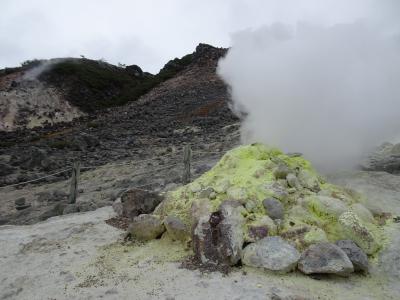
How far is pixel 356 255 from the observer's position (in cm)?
529

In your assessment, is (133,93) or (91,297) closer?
(91,297)

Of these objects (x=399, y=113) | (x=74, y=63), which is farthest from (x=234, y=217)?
(x=74, y=63)

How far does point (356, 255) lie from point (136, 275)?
7.89ft

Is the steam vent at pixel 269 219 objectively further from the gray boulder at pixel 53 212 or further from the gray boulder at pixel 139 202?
the gray boulder at pixel 53 212

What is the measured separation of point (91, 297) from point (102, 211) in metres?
3.31

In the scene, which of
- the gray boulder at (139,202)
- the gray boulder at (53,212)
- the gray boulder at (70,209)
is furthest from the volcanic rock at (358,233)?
the gray boulder at (53,212)

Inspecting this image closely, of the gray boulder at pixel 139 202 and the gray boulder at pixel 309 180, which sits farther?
the gray boulder at pixel 139 202

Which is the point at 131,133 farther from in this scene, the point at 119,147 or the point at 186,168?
the point at 186,168

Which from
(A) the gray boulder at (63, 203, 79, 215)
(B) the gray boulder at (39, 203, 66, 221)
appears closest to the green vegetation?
(B) the gray boulder at (39, 203, 66, 221)

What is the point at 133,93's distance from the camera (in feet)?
125

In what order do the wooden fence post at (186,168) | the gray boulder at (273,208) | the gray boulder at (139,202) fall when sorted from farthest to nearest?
the wooden fence post at (186,168), the gray boulder at (139,202), the gray boulder at (273,208)

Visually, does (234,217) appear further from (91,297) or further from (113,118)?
(113,118)

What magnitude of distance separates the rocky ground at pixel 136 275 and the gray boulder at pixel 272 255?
96mm

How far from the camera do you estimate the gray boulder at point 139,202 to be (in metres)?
7.34
